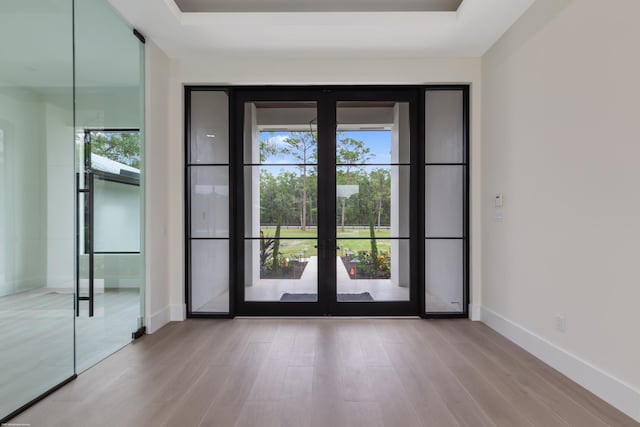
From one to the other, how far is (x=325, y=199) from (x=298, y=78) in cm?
141

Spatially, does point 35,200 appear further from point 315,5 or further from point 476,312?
point 476,312

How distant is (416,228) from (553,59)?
6.75 ft

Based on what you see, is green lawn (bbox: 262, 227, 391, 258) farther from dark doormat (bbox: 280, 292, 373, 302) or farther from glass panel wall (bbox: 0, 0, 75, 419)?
glass panel wall (bbox: 0, 0, 75, 419)

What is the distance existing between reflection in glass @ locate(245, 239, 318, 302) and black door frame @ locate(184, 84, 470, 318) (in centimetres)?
8

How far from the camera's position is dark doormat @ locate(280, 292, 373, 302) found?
4086 mm

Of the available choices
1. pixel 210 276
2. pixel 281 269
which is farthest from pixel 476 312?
pixel 210 276

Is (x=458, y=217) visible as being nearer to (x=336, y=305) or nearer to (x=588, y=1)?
(x=336, y=305)

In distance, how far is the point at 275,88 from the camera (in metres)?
4.09

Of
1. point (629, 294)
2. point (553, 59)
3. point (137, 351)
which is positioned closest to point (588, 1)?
point (553, 59)

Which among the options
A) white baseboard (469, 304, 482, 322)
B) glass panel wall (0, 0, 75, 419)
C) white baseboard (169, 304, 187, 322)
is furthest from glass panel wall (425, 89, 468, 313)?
glass panel wall (0, 0, 75, 419)

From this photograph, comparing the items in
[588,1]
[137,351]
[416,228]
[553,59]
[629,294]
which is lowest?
[137,351]

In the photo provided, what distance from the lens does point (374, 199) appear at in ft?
13.5

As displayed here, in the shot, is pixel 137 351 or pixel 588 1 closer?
pixel 588 1

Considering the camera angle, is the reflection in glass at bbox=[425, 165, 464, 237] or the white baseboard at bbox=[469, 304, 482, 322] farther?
the reflection in glass at bbox=[425, 165, 464, 237]
